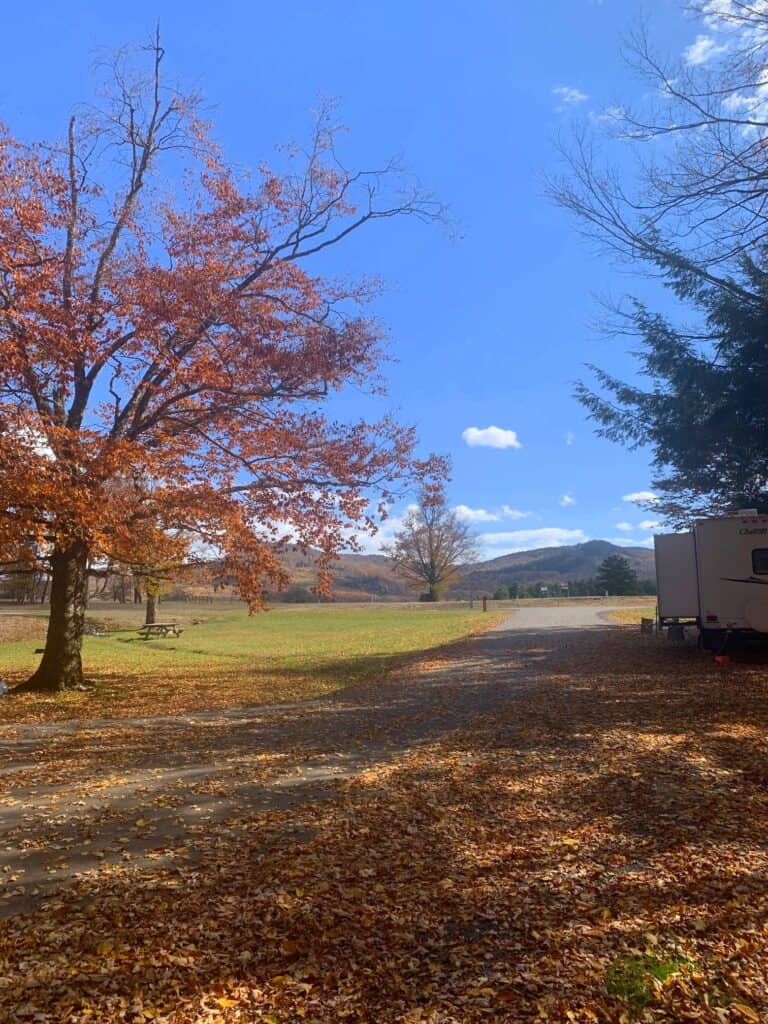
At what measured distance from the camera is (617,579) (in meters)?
70.1

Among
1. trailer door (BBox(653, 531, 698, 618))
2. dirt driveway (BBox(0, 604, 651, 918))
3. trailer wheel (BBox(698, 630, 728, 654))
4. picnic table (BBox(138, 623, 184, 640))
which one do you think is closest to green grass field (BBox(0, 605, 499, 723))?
picnic table (BBox(138, 623, 184, 640))

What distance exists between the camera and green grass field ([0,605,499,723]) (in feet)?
42.8

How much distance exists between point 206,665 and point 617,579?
56.5 meters

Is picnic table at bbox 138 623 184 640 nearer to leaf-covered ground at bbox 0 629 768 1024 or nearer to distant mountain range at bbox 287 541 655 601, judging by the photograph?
leaf-covered ground at bbox 0 629 768 1024

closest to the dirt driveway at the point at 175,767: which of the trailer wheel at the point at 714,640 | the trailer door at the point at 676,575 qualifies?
the trailer wheel at the point at 714,640

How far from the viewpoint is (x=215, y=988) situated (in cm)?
330

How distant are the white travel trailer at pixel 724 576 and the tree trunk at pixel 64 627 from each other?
524 inches

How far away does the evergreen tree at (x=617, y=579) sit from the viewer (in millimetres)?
69438

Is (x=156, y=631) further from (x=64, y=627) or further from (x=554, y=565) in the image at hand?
(x=554, y=565)

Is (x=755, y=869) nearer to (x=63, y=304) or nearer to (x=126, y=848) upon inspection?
(x=126, y=848)

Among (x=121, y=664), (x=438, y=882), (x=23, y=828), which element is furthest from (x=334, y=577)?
(x=438, y=882)

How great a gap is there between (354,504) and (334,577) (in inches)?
73.4

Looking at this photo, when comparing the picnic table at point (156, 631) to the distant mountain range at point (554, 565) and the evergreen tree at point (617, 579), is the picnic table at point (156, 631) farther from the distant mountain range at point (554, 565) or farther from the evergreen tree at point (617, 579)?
the distant mountain range at point (554, 565)

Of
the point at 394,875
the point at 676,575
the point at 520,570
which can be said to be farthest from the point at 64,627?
the point at 520,570
